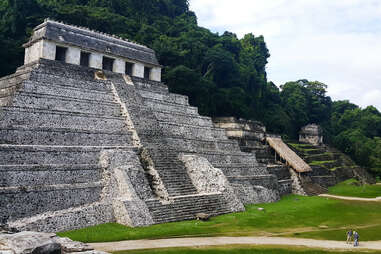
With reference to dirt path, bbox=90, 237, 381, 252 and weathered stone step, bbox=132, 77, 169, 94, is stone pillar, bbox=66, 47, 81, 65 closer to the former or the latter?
weathered stone step, bbox=132, 77, 169, 94

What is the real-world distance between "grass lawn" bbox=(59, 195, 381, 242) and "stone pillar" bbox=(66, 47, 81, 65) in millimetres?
14754

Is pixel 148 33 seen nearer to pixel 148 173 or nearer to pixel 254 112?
pixel 254 112

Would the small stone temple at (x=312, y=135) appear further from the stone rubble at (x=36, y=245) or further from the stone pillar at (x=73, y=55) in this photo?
the stone rubble at (x=36, y=245)

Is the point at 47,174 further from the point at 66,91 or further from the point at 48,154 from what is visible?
the point at 66,91

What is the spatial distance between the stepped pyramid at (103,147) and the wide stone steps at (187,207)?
0.06 meters

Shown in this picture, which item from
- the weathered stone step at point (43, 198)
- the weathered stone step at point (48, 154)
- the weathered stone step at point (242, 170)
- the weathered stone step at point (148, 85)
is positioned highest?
the weathered stone step at point (148, 85)

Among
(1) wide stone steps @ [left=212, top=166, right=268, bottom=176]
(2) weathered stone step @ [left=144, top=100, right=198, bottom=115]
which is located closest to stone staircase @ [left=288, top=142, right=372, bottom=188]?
(1) wide stone steps @ [left=212, top=166, right=268, bottom=176]

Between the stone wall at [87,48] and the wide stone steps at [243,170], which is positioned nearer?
the wide stone steps at [243,170]

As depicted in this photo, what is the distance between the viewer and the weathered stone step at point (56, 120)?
1706 cm

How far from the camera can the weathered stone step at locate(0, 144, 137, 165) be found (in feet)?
49.6

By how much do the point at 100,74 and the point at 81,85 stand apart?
9.24ft

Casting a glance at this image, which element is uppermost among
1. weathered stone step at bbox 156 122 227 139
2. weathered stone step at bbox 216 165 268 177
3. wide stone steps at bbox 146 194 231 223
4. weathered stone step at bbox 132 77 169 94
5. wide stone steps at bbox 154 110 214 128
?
weathered stone step at bbox 132 77 169 94

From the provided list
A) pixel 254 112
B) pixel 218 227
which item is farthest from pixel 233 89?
pixel 218 227

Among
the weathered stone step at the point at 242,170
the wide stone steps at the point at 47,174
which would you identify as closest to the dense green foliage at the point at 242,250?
the wide stone steps at the point at 47,174
